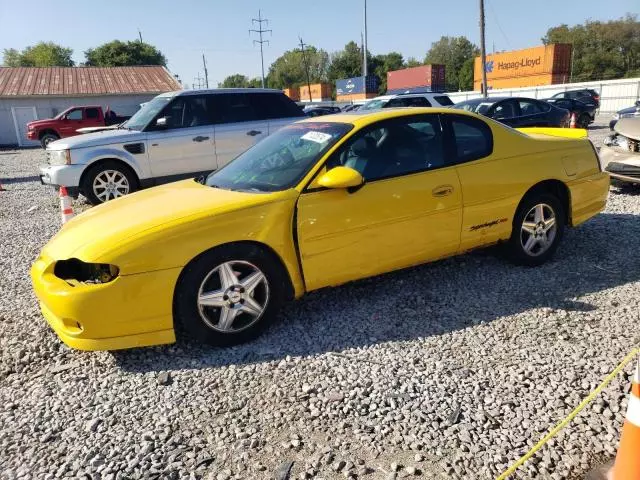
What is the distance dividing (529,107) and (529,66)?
41.5 meters

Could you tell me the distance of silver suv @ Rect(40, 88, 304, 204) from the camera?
7.86 m

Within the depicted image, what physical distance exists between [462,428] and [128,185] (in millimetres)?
7107

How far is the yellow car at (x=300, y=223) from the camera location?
3.09 meters

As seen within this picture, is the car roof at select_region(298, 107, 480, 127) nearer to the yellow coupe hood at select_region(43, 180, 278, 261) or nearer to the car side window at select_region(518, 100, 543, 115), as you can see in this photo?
the yellow coupe hood at select_region(43, 180, 278, 261)

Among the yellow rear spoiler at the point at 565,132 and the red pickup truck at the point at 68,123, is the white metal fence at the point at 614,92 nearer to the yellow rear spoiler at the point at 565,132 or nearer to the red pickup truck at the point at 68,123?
the red pickup truck at the point at 68,123

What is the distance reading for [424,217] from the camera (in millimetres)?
3881

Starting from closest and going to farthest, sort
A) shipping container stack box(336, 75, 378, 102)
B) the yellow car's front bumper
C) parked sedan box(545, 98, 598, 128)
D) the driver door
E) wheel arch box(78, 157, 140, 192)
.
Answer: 1. the yellow car's front bumper
2. the driver door
3. wheel arch box(78, 157, 140, 192)
4. parked sedan box(545, 98, 598, 128)
5. shipping container stack box(336, 75, 378, 102)

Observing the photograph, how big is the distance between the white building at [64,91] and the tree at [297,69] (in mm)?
76989

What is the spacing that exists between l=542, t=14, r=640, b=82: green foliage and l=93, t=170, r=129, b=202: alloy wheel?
69.6 metres

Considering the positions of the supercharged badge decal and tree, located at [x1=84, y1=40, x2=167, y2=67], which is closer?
the supercharged badge decal

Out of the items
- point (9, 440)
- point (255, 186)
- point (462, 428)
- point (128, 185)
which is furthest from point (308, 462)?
point (128, 185)

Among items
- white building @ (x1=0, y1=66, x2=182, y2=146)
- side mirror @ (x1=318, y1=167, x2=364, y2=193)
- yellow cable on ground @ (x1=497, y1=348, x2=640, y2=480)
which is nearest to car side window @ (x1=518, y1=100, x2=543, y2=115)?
side mirror @ (x1=318, y1=167, x2=364, y2=193)

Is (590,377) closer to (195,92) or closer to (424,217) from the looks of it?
(424,217)

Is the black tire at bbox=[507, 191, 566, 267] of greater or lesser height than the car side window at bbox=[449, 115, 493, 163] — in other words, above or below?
below
